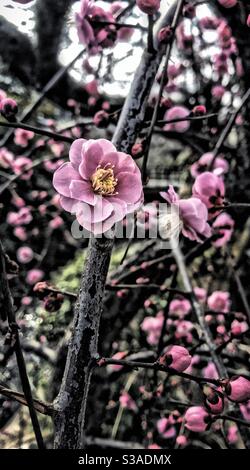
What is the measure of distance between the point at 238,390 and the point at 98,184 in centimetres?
36

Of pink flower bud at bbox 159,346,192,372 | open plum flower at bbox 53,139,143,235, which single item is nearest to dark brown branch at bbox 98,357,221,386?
pink flower bud at bbox 159,346,192,372

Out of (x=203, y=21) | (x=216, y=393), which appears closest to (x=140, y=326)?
(x=216, y=393)

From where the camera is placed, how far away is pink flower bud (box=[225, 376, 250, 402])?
1.90 ft

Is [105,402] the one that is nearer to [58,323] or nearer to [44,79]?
[58,323]

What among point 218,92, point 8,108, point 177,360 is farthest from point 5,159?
point 177,360

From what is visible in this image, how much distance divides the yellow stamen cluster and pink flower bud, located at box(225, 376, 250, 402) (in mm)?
326

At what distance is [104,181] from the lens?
0.63 metres

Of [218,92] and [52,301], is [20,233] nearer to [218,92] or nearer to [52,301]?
[218,92]

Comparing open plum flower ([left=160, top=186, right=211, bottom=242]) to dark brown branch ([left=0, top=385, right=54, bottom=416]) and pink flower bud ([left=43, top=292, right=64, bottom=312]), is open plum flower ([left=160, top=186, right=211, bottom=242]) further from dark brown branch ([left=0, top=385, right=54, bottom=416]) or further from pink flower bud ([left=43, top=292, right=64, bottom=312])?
dark brown branch ([left=0, top=385, right=54, bottom=416])

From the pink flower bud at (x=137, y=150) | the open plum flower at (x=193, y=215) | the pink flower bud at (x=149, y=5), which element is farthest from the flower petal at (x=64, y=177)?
the pink flower bud at (x=149, y=5)

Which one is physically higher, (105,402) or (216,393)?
(105,402)

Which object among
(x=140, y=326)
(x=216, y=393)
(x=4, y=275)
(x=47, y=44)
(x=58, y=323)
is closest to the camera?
(x=4, y=275)

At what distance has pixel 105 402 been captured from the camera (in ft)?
4.66
